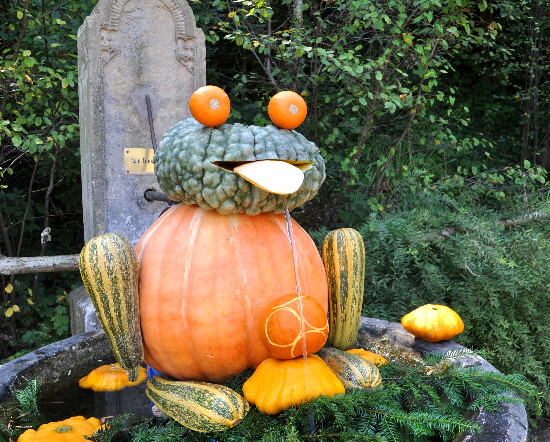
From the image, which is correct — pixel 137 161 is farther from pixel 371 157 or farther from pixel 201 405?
pixel 371 157

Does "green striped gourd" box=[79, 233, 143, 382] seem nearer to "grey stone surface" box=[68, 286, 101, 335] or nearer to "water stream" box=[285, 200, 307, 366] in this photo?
"water stream" box=[285, 200, 307, 366]

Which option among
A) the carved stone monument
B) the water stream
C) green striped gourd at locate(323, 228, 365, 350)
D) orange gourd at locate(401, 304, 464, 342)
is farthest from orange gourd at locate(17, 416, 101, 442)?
the carved stone monument

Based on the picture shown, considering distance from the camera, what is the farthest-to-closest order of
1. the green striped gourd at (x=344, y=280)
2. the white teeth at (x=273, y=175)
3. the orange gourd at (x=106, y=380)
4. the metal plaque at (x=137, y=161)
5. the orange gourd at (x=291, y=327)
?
the metal plaque at (x=137, y=161)
the orange gourd at (x=106, y=380)
the green striped gourd at (x=344, y=280)
the orange gourd at (x=291, y=327)
the white teeth at (x=273, y=175)

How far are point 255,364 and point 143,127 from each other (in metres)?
1.90

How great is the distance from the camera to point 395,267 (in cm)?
296

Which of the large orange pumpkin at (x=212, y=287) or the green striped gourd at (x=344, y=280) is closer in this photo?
the large orange pumpkin at (x=212, y=287)

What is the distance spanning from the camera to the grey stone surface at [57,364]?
1721 mm

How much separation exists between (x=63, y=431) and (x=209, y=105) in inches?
35.8

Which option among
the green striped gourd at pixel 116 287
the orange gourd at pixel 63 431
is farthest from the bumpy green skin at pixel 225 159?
the orange gourd at pixel 63 431

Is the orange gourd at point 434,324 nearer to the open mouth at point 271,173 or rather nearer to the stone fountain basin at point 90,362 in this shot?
the stone fountain basin at point 90,362

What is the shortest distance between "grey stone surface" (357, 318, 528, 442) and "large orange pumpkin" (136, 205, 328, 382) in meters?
0.52

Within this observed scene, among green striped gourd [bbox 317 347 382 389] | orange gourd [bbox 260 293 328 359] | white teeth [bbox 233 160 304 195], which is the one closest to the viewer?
white teeth [bbox 233 160 304 195]

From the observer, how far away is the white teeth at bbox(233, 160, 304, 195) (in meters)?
1.26

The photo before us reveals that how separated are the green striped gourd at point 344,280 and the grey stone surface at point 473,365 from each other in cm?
35
